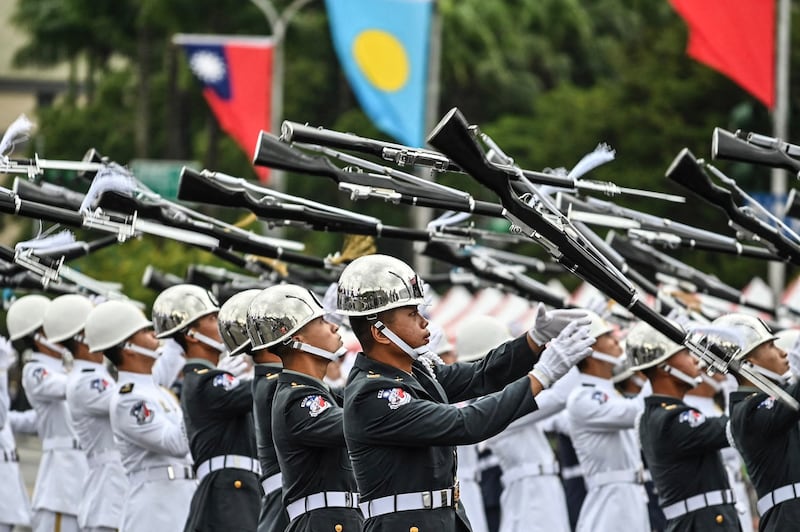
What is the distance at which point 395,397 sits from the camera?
6875 mm

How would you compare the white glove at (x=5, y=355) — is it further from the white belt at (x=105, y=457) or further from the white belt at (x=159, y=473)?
the white belt at (x=159, y=473)

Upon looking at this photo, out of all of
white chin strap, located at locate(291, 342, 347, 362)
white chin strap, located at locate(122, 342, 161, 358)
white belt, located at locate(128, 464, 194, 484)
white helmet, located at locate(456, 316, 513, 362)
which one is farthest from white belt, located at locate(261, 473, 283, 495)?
white helmet, located at locate(456, 316, 513, 362)

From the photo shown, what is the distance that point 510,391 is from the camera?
22.0 feet

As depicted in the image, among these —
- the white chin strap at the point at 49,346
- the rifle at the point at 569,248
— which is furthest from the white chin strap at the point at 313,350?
the white chin strap at the point at 49,346

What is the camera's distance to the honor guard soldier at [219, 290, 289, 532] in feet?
27.8

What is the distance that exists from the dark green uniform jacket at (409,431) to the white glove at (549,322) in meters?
0.36

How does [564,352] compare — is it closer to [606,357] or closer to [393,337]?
[393,337]

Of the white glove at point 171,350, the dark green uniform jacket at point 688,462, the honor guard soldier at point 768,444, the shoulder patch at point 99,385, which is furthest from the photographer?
the white glove at point 171,350

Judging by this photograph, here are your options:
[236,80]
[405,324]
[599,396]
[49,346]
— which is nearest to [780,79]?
[236,80]

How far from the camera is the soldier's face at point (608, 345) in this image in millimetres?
11524

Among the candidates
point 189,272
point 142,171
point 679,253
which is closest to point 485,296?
point 142,171

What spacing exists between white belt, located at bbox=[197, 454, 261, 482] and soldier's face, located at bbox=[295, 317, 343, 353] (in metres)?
2.00

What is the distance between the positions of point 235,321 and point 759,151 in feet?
10.3

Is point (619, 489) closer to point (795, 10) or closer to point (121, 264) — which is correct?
point (121, 264)
